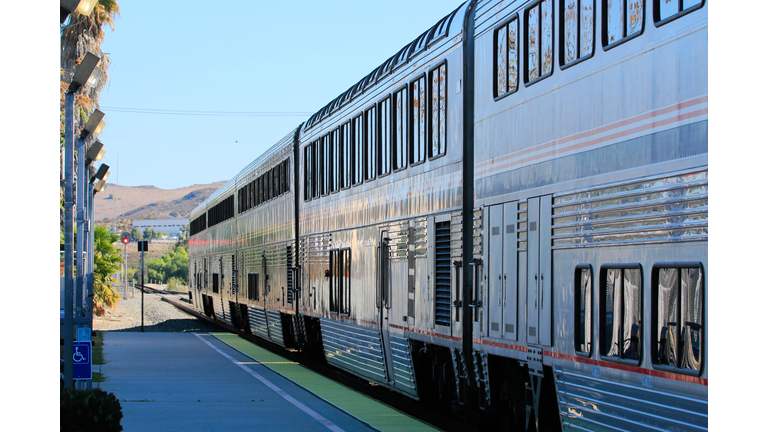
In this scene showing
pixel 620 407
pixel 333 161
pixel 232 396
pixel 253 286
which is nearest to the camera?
pixel 620 407

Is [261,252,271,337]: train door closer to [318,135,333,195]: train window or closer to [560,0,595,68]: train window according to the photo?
[318,135,333,195]: train window

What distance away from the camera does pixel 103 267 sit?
38375 mm

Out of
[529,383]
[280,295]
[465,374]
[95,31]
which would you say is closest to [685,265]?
[529,383]

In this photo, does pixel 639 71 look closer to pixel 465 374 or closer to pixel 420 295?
pixel 465 374

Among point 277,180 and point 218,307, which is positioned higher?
point 277,180

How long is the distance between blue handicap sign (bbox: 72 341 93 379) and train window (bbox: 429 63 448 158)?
449cm

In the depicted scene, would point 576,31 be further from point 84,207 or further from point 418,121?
point 84,207

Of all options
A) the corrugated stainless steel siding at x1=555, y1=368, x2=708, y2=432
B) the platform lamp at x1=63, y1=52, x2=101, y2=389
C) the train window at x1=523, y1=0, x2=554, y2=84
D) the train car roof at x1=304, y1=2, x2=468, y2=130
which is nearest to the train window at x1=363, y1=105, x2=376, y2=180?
the train car roof at x1=304, y1=2, x2=468, y2=130

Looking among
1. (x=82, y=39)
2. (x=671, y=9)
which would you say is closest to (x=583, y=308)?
(x=671, y=9)

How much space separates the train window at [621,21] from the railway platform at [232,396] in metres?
5.63

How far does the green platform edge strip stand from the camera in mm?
11078

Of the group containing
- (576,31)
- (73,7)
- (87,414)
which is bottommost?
(87,414)

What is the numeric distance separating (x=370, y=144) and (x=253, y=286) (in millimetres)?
12221

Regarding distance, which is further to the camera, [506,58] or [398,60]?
[398,60]
